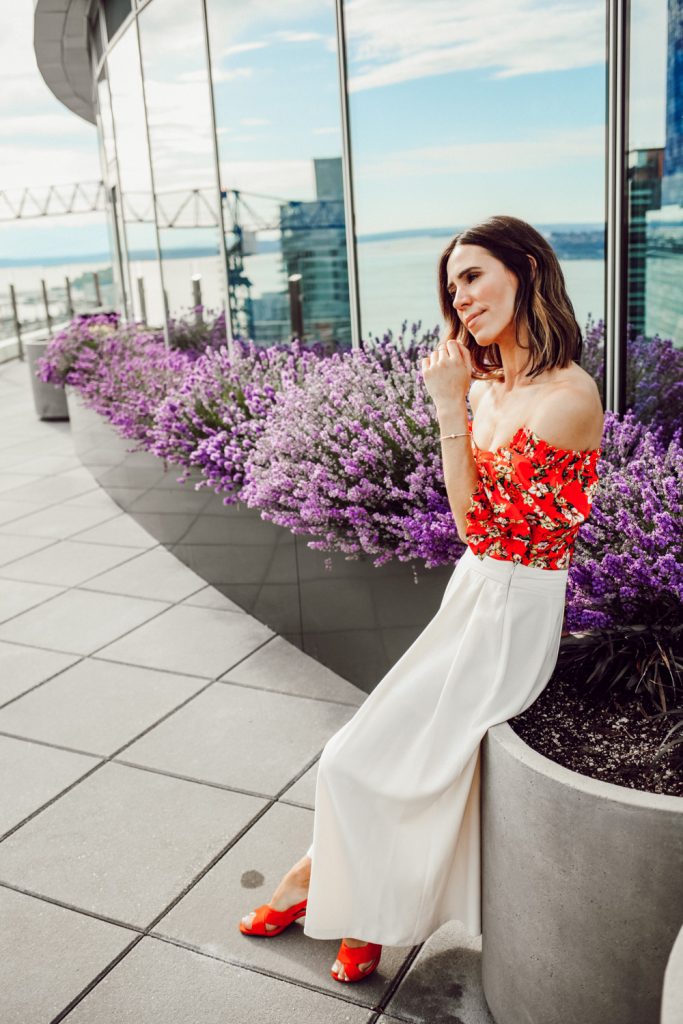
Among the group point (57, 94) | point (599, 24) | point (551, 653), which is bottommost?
point (551, 653)

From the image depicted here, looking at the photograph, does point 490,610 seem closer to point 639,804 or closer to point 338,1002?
point 639,804

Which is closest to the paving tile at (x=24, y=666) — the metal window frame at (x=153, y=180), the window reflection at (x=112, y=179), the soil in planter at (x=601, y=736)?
the soil in planter at (x=601, y=736)

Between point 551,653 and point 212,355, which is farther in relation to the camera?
point 212,355

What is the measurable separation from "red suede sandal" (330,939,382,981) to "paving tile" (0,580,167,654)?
263 cm

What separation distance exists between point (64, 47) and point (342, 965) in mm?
11573

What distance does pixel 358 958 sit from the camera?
251cm

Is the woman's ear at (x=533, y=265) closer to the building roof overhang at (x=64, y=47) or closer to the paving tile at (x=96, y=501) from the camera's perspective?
the paving tile at (x=96, y=501)

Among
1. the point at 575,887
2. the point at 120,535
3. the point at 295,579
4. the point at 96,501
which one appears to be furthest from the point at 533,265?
the point at 96,501

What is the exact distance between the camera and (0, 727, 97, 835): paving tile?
11.2 feet

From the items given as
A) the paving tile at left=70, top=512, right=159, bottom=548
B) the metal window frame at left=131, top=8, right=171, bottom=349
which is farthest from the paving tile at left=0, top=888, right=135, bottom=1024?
the metal window frame at left=131, top=8, right=171, bottom=349

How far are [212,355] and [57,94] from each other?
369 inches

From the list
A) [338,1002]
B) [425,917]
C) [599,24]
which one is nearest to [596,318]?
[599,24]

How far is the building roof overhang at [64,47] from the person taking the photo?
9891mm

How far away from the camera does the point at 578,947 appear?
1997 mm
